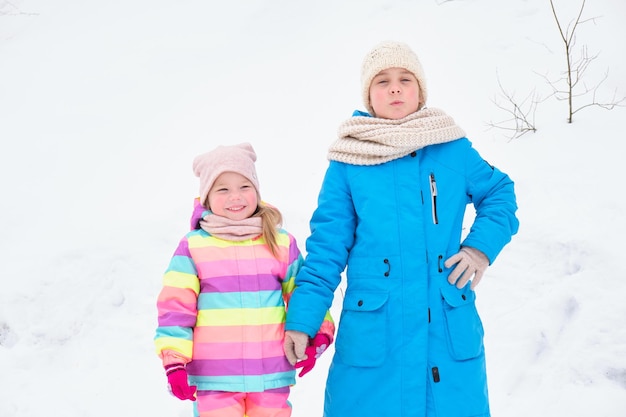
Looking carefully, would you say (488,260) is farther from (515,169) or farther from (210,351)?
(515,169)

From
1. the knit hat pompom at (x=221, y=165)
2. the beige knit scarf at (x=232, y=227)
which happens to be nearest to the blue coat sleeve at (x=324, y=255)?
the beige knit scarf at (x=232, y=227)

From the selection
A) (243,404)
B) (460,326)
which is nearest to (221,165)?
(243,404)

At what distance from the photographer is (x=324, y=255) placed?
2.39 m

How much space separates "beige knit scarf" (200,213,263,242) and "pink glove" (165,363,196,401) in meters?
0.53

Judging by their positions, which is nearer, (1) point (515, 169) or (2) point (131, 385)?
(2) point (131, 385)

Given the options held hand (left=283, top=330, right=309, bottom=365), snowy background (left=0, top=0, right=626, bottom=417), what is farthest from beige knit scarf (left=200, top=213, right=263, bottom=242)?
snowy background (left=0, top=0, right=626, bottom=417)

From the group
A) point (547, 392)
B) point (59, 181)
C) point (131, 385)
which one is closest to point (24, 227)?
point (59, 181)

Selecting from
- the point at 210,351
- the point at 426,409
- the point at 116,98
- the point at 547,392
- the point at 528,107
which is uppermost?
the point at 116,98

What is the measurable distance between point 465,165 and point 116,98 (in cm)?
487

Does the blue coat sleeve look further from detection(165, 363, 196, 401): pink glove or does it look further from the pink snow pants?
detection(165, 363, 196, 401): pink glove

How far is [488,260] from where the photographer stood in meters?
2.40

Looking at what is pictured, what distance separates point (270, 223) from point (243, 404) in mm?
705

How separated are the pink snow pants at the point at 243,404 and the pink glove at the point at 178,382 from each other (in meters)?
0.14

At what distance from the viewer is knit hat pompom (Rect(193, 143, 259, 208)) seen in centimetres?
252
